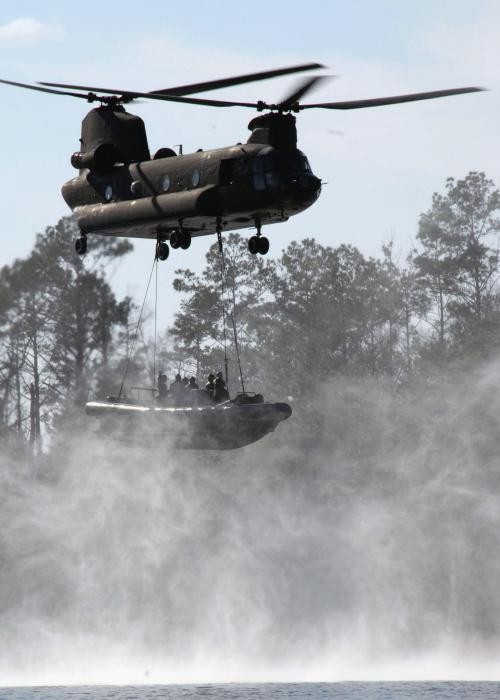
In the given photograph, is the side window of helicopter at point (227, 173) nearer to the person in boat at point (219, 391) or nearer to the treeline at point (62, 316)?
the person in boat at point (219, 391)

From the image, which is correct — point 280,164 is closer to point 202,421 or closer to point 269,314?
point 202,421

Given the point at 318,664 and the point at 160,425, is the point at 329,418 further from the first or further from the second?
the point at 160,425

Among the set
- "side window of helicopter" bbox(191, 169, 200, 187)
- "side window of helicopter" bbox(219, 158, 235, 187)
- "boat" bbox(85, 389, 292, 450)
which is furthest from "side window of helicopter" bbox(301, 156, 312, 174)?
"boat" bbox(85, 389, 292, 450)

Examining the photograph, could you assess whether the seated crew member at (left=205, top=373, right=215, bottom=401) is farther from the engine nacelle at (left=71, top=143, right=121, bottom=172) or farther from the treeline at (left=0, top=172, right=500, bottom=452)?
the treeline at (left=0, top=172, right=500, bottom=452)

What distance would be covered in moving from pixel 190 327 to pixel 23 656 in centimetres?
2394

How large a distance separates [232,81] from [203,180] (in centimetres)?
313

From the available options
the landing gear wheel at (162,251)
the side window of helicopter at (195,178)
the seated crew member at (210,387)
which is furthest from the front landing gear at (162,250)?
the seated crew member at (210,387)

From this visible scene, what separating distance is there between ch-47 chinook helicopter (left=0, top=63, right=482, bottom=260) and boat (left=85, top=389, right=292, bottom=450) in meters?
4.33

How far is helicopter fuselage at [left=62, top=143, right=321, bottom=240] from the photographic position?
126ft

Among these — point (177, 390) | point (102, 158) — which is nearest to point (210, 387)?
point (177, 390)

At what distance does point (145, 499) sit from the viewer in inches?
2940

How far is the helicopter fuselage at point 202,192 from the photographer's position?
126 feet

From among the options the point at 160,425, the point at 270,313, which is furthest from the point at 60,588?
the point at 160,425

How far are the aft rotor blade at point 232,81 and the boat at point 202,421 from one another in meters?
8.33
